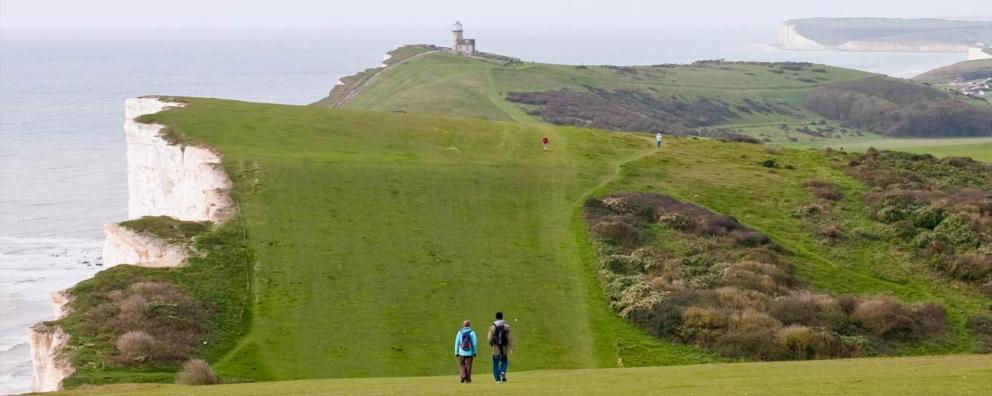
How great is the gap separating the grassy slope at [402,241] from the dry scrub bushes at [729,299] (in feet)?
3.99

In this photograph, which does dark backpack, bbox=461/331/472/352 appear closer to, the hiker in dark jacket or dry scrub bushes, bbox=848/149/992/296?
the hiker in dark jacket

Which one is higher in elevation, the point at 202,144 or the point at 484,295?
the point at 202,144

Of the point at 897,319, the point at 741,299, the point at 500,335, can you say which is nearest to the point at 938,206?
the point at 897,319

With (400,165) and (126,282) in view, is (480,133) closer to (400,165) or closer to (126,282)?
(400,165)

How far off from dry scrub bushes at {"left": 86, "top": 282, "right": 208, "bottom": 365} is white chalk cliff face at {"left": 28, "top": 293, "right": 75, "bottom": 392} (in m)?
1.19

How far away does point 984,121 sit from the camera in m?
180

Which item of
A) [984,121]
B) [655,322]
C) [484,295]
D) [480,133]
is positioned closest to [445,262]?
[484,295]

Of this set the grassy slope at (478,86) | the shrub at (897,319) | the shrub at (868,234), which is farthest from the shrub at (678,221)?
the grassy slope at (478,86)

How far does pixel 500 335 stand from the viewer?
27609 mm

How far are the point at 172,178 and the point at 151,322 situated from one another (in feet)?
73.7

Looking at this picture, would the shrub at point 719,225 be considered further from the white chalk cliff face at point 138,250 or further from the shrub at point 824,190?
the white chalk cliff face at point 138,250

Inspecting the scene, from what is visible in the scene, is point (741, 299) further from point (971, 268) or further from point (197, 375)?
point (197, 375)

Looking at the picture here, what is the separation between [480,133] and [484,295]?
95.7 feet

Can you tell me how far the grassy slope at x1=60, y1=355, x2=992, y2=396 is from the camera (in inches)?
948
